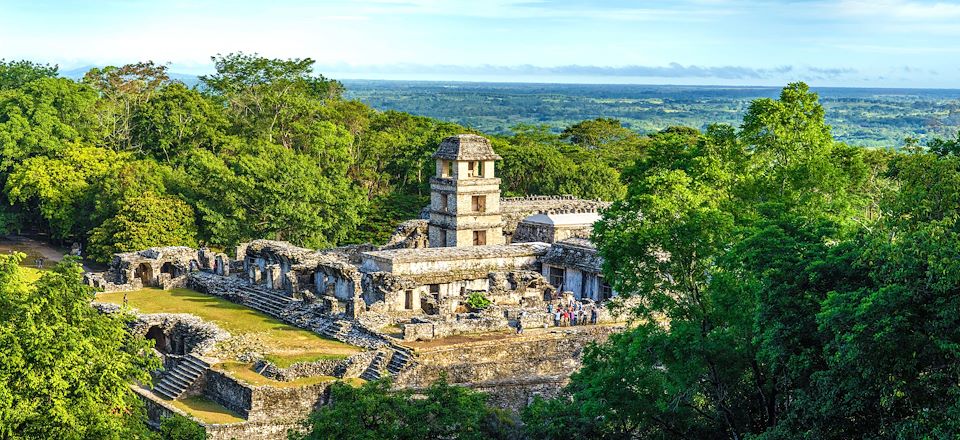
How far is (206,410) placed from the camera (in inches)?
1446

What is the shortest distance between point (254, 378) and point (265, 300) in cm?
1022

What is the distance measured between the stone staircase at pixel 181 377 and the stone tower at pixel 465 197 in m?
18.2

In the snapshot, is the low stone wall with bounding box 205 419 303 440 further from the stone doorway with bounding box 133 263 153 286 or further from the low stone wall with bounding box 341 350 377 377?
the stone doorway with bounding box 133 263 153 286

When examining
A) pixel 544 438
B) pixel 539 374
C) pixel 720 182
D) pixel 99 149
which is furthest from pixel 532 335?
pixel 99 149

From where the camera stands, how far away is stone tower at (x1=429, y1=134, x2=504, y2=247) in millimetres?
55469

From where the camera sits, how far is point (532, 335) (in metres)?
41.5

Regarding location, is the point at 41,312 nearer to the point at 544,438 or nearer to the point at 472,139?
the point at 544,438

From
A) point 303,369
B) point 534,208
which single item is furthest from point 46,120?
point 303,369

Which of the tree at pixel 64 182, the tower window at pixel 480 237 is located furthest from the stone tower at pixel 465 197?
the tree at pixel 64 182

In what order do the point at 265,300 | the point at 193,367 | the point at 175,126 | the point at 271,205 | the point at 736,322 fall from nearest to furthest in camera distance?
the point at 736,322, the point at 193,367, the point at 265,300, the point at 271,205, the point at 175,126

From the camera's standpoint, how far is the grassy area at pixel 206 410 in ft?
117

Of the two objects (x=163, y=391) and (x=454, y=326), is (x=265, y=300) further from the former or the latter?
(x=454, y=326)

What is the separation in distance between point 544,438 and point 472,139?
1125 inches

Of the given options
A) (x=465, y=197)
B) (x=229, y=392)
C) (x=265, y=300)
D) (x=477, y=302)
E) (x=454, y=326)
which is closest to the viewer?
(x=229, y=392)
